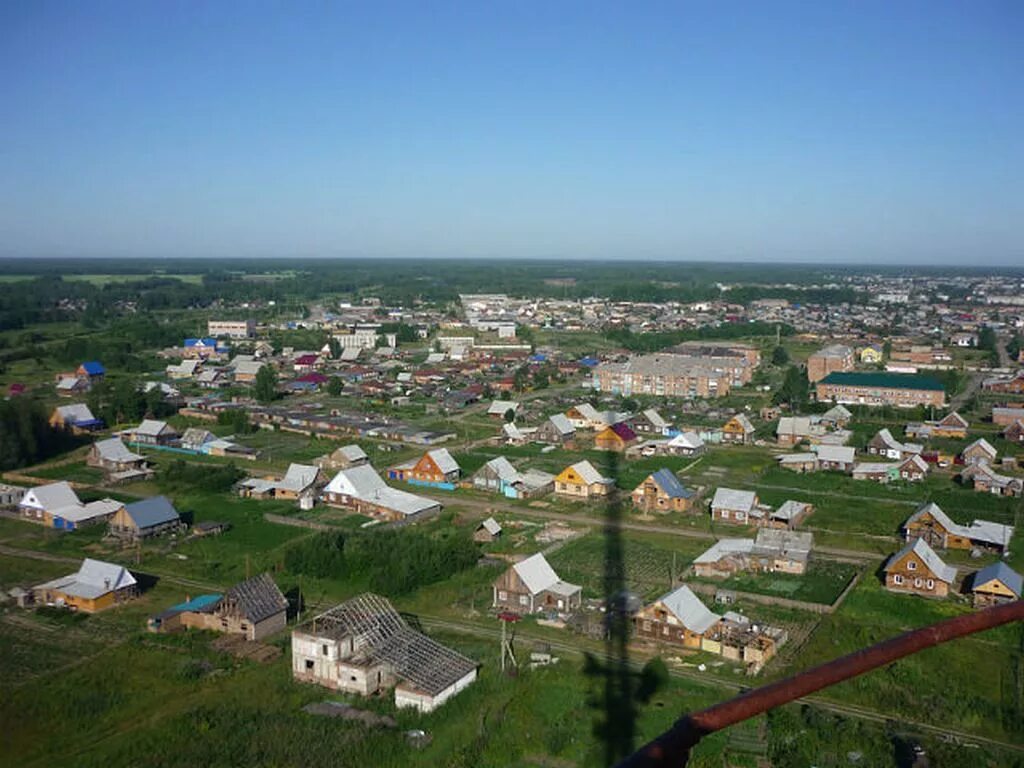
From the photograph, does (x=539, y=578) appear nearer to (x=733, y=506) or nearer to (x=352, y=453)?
(x=733, y=506)

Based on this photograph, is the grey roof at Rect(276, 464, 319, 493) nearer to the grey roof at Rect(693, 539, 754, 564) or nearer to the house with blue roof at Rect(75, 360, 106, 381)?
the grey roof at Rect(693, 539, 754, 564)

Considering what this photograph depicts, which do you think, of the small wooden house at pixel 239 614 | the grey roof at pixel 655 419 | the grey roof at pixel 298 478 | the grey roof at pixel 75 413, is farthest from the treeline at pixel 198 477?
the grey roof at pixel 655 419

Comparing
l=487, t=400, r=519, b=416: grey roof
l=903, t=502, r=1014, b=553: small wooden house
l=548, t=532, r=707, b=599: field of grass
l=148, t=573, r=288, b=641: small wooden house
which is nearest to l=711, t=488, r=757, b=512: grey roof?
l=548, t=532, r=707, b=599: field of grass

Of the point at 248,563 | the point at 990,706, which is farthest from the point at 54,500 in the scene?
the point at 990,706

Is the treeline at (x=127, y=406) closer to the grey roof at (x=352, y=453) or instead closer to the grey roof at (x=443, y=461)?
the grey roof at (x=352, y=453)

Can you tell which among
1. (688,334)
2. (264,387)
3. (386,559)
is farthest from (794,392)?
(688,334)

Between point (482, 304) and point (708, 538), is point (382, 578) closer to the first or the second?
point (708, 538)
